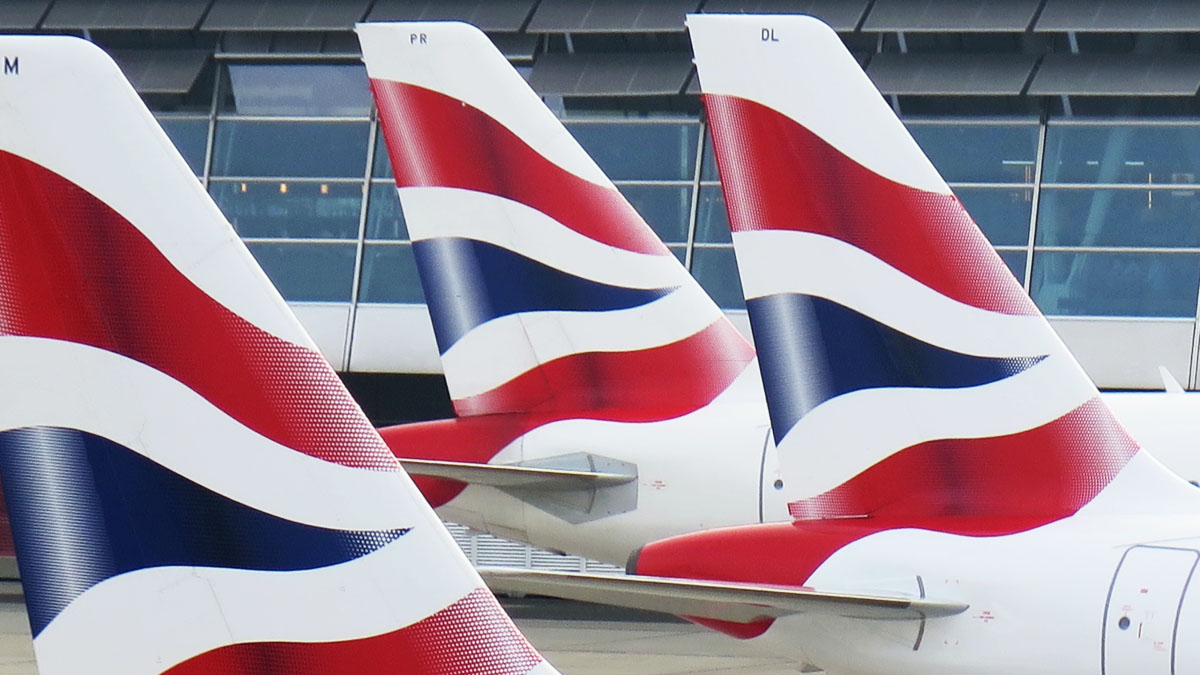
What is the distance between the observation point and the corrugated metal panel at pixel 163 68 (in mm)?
25391

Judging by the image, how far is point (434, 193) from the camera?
47.4 feet

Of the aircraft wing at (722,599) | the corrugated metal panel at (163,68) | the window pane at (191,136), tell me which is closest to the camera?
the aircraft wing at (722,599)

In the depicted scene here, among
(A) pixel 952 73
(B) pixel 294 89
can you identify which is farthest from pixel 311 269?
(A) pixel 952 73

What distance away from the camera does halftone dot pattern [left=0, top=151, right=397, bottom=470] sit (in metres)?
4.24

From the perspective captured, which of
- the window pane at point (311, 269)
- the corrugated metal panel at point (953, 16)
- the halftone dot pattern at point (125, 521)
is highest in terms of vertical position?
the corrugated metal panel at point (953, 16)

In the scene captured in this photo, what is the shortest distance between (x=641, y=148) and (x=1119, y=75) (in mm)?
6404

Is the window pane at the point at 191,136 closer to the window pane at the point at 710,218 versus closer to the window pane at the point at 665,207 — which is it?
the window pane at the point at 665,207

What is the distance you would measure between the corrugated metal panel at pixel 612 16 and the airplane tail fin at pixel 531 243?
10.0m

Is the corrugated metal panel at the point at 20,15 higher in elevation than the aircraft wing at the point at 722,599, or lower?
higher

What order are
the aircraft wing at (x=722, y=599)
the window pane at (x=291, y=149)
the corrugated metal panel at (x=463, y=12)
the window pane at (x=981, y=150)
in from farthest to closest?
the window pane at (x=291, y=149) → the corrugated metal panel at (x=463, y=12) → the window pane at (x=981, y=150) → the aircraft wing at (x=722, y=599)

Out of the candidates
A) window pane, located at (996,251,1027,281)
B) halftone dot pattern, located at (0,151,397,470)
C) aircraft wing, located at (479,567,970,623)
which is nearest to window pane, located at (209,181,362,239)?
window pane, located at (996,251,1027,281)

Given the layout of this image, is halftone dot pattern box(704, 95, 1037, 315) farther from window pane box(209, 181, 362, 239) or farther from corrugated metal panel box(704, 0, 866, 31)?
window pane box(209, 181, 362, 239)

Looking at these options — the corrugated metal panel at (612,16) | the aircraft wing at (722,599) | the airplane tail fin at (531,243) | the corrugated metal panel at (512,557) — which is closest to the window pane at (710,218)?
the corrugated metal panel at (612,16)

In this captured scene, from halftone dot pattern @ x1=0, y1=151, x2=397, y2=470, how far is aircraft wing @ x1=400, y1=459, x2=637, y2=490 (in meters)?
7.97
